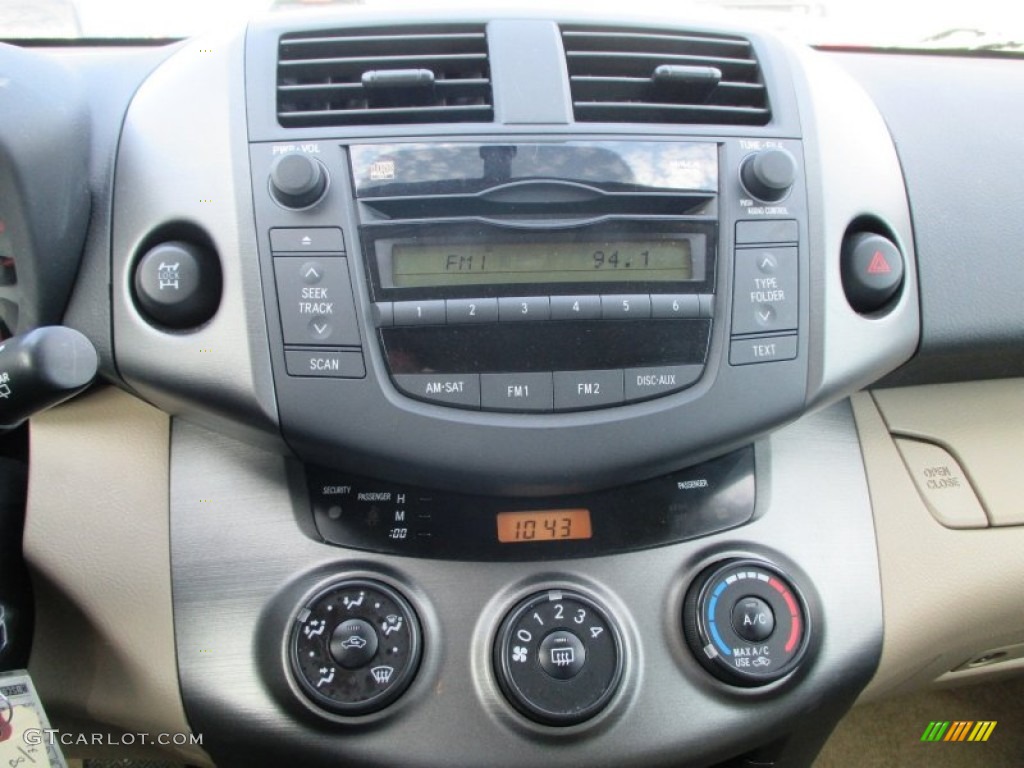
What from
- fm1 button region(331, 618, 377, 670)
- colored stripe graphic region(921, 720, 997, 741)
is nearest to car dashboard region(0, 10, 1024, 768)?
fm1 button region(331, 618, 377, 670)

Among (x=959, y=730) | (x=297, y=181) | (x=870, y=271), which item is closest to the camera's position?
(x=297, y=181)

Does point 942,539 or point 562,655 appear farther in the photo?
point 942,539

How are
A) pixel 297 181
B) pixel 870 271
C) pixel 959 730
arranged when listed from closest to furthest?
pixel 297 181, pixel 870 271, pixel 959 730

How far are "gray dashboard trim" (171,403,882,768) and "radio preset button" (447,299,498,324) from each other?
0.84 ft

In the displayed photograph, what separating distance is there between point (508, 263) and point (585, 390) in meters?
0.14

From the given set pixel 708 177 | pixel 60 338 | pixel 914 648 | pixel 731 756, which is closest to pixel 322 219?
pixel 60 338

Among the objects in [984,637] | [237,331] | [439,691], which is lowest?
[984,637]

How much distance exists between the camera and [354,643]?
80cm

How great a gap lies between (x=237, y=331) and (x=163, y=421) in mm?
181

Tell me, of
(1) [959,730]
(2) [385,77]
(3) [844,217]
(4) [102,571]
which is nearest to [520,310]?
(2) [385,77]

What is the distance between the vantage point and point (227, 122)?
0.82 m

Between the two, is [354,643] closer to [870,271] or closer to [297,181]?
[297,181]

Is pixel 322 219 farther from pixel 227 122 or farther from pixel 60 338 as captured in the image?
pixel 60 338

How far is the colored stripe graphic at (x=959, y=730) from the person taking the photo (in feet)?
5.62
